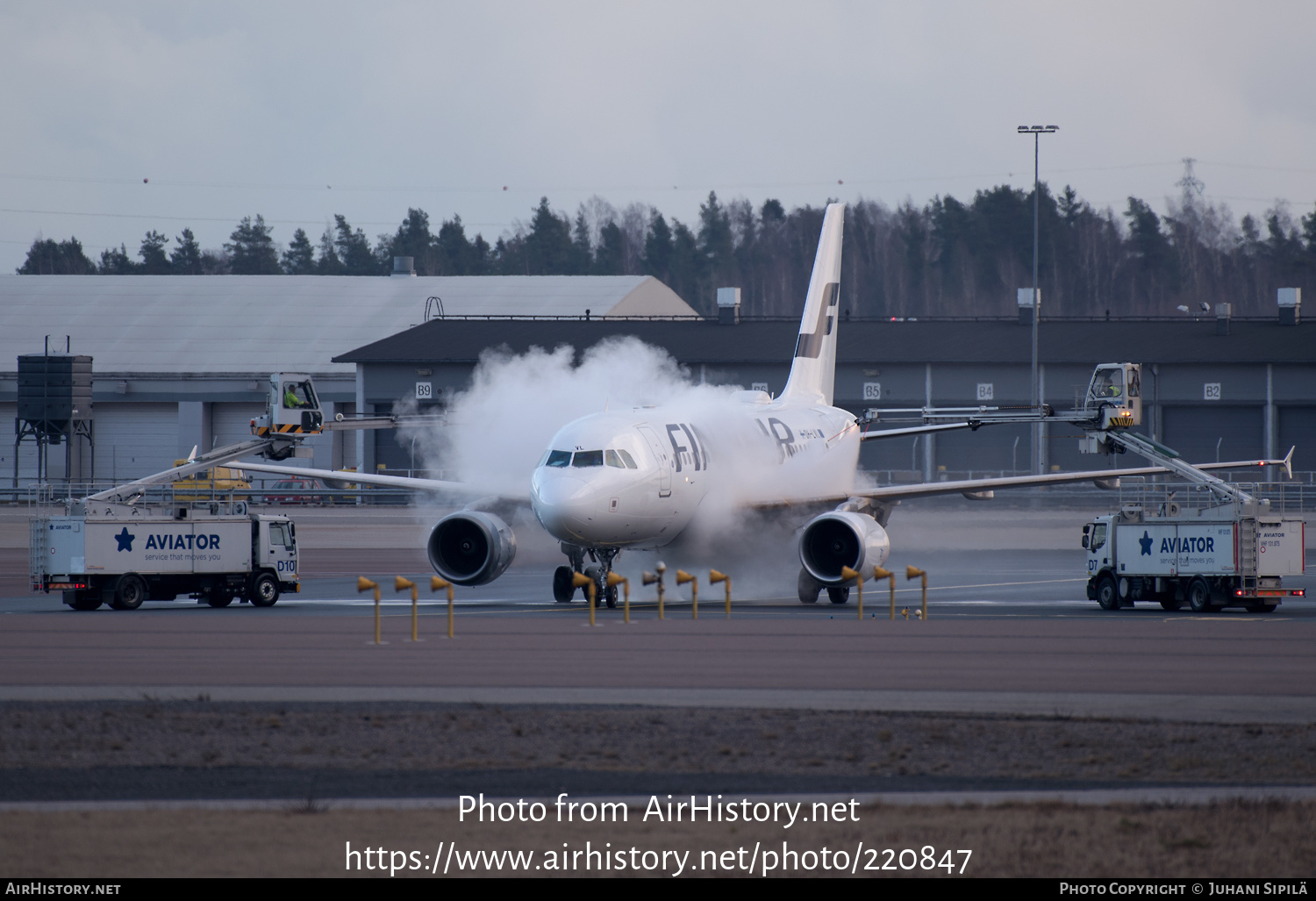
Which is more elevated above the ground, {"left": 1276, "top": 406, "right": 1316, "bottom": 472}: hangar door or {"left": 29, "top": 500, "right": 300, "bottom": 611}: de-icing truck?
{"left": 1276, "top": 406, "right": 1316, "bottom": 472}: hangar door

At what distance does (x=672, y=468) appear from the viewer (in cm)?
3225

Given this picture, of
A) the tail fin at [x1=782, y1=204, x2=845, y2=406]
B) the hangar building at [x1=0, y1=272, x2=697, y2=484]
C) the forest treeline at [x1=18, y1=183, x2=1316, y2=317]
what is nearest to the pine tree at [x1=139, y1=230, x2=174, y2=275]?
the forest treeline at [x1=18, y1=183, x2=1316, y2=317]

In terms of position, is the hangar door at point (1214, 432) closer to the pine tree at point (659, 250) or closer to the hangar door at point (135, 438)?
the hangar door at point (135, 438)

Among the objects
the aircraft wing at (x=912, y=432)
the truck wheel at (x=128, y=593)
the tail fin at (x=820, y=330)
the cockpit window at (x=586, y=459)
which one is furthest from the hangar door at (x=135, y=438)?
the cockpit window at (x=586, y=459)

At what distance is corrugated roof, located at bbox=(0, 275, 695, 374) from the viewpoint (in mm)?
89688

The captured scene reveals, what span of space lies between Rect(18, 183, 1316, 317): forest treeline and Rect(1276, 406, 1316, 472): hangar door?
2905 inches

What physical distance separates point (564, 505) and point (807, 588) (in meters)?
6.54

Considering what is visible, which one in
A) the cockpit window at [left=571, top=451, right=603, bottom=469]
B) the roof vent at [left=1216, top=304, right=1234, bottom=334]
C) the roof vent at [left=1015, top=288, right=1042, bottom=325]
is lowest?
the cockpit window at [left=571, top=451, right=603, bottom=469]

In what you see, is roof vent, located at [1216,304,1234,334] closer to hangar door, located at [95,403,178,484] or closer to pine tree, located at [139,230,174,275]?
hangar door, located at [95,403,178,484]

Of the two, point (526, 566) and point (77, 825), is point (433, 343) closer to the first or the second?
point (526, 566)

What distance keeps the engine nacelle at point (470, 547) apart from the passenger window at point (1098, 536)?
40.6ft

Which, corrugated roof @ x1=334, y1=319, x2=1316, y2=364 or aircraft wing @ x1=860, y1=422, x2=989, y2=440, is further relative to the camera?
corrugated roof @ x1=334, y1=319, x2=1316, y2=364

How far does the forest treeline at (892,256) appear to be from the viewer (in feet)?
504

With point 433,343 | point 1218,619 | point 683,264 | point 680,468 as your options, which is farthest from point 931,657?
point 683,264
